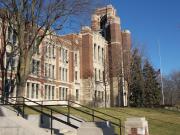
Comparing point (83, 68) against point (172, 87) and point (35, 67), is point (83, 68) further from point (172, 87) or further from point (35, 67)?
point (172, 87)

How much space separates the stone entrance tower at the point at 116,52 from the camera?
171 ft

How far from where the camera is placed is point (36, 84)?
40844 millimetres

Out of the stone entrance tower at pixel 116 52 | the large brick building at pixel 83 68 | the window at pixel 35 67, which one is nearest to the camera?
the window at pixel 35 67

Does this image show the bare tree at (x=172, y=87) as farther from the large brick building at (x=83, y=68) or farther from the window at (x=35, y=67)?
the window at (x=35, y=67)

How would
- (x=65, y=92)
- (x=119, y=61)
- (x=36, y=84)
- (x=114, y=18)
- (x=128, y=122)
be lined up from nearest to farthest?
(x=128, y=122) < (x=36, y=84) < (x=65, y=92) < (x=119, y=61) < (x=114, y=18)

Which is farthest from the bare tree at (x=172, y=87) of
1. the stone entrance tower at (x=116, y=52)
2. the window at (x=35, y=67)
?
the window at (x=35, y=67)

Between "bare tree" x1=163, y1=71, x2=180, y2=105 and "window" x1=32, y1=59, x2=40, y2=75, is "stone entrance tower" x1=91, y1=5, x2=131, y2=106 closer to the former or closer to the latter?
"window" x1=32, y1=59, x2=40, y2=75

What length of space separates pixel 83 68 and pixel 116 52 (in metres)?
8.52

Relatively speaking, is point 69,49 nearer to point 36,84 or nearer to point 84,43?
point 84,43

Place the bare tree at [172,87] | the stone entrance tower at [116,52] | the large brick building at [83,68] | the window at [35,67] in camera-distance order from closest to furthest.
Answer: the window at [35,67] < the large brick building at [83,68] < the stone entrance tower at [116,52] < the bare tree at [172,87]

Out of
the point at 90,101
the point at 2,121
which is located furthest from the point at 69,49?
the point at 2,121

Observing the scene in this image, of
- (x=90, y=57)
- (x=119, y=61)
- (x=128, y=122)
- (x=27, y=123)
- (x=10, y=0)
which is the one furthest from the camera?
(x=90, y=57)

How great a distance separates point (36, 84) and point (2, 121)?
2823cm

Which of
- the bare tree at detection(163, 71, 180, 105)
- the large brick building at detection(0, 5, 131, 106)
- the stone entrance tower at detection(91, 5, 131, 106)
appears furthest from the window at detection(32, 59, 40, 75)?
the bare tree at detection(163, 71, 180, 105)
